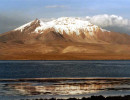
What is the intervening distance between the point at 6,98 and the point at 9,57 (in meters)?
165

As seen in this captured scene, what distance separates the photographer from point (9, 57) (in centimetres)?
19612

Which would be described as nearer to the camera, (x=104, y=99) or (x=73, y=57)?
(x=104, y=99)

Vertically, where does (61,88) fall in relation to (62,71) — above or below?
below

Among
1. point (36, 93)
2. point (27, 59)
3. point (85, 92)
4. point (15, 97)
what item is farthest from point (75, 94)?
point (27, 59)

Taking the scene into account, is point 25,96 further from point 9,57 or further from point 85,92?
point 9,57

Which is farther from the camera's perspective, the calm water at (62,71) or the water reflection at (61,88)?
the calm water at (62,71)

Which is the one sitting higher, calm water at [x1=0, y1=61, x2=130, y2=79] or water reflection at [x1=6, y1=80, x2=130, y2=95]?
calm water at [x1=0, y1=61, x2=130, y2=79]

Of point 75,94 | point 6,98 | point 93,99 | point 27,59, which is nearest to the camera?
point 93,99

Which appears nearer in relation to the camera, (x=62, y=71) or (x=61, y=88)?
(x=61, y=88)

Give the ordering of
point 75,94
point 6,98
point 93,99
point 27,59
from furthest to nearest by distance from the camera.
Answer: point 27,59 < point 75,94 < point 6,98 < point 93,99

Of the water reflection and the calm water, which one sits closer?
the water reflection

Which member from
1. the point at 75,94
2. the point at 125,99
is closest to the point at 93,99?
the point at 125,99

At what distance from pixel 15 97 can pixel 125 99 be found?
11913 mm

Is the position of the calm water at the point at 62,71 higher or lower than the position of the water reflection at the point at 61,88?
higher
